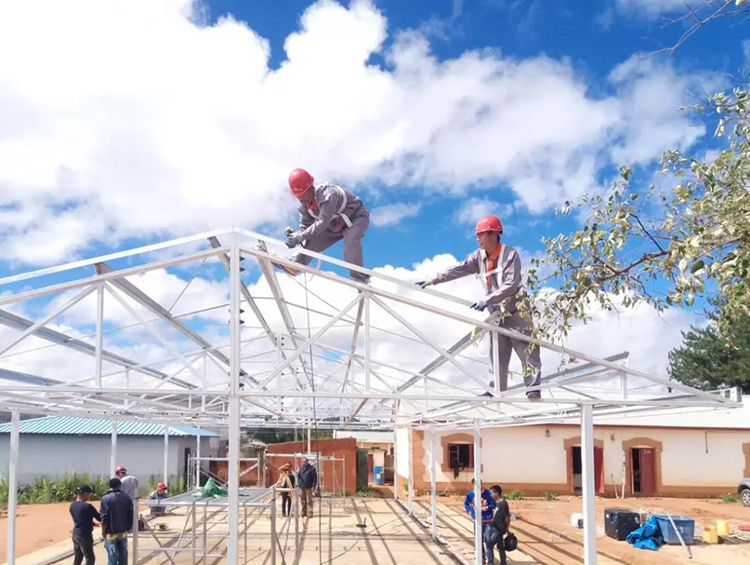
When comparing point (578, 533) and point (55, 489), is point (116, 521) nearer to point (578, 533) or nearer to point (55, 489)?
point (578, 533)

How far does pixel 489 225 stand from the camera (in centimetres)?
762

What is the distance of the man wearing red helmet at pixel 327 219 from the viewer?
760 centimetres

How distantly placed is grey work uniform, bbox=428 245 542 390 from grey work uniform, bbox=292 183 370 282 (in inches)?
38.6

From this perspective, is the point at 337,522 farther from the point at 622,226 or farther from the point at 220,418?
the point at 622,226

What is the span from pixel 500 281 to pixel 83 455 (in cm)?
2116

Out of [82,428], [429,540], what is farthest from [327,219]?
[82,428]

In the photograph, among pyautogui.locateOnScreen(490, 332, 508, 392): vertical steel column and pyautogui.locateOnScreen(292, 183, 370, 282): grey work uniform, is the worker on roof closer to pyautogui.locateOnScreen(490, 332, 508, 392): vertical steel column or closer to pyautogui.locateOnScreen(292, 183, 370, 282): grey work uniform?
pyautogui.locateOnScreen(490, 332, 508, 392): vertical steel column

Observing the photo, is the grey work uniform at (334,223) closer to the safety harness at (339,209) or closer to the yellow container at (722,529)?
the safety harness at (339,209)

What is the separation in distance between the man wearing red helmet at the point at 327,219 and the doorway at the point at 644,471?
1857 cm

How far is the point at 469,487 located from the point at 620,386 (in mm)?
15692

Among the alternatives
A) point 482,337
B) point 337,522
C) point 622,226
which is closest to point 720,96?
point 622,226

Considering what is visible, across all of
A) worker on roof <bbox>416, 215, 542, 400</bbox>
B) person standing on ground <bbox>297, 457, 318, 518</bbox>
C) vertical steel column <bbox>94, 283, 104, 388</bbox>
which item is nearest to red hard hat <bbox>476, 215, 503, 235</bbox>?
worker on roof <bbox>416, 215, 542, 400</bbox>

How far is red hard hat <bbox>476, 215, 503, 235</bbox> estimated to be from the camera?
762 cm

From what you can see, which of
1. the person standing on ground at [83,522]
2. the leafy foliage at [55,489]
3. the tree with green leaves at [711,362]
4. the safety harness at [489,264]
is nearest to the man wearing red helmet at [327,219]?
the safety harness at [489,264]
